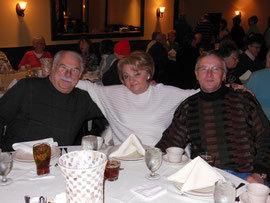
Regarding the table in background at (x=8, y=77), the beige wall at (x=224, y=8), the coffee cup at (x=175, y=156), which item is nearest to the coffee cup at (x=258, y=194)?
the coffee cup at (x=175, y=156)

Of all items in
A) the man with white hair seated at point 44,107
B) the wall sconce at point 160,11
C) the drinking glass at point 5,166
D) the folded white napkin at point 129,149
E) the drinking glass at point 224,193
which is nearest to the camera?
the drinking glass at point 224,193

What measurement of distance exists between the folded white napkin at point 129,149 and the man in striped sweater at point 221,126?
374 mm

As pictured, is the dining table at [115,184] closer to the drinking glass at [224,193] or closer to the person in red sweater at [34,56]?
the drinking glass at [224,193]

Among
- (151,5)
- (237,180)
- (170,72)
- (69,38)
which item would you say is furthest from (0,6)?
(237,180)

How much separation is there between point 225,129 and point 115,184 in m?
0.96

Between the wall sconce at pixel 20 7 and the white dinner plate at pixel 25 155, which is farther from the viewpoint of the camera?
the wall sconce at pixel 20 7

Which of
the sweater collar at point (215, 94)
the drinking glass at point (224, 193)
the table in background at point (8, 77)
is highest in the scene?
the sweater collar at point (215, 94)

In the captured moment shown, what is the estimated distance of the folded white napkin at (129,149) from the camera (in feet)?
6.25

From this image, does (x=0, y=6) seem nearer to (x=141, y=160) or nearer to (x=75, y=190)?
(x=141, y=160)

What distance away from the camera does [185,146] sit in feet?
7.81

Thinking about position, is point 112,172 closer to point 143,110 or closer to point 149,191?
point 149,191

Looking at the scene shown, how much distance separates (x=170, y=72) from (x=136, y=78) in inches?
107

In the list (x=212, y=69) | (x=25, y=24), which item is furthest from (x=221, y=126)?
(x=25, y=24)

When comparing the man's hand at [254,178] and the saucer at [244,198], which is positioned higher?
the saucer at [244,198]
